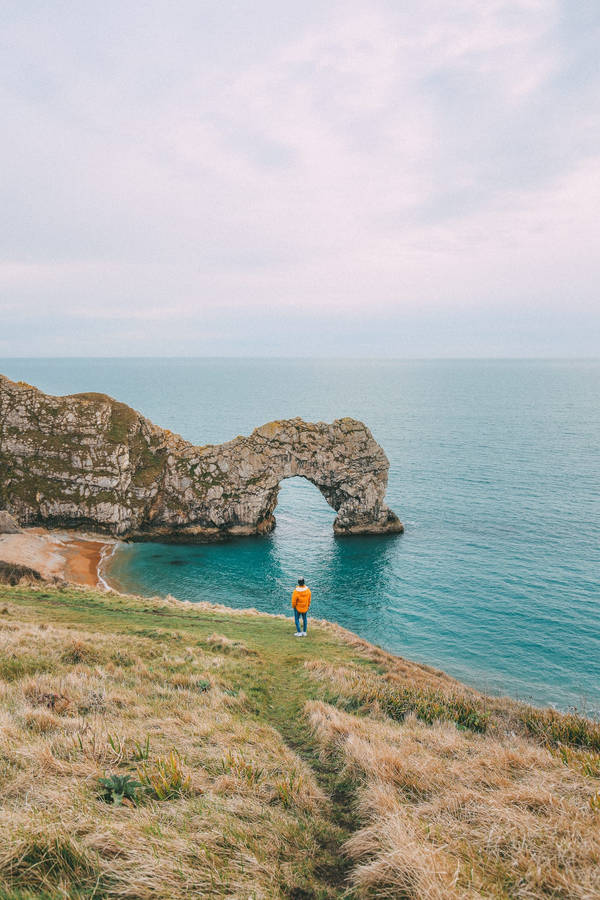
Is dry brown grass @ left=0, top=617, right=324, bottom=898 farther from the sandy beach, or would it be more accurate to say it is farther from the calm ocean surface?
the sandy beach

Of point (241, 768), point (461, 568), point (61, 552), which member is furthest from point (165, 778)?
point (61, 552)

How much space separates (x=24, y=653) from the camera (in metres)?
14.8

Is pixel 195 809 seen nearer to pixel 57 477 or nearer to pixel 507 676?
pixel 507 676

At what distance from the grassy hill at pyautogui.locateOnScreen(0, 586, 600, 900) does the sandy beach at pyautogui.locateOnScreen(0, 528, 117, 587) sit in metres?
34.4

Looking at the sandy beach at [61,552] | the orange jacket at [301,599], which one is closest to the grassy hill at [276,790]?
the orange jacket at [301,599]

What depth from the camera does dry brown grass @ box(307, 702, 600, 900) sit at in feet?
16.1

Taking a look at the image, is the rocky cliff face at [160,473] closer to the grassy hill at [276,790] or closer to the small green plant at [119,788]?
the grassy hill at [276,790]

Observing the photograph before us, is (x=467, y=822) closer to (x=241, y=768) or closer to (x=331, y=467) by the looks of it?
(x=241, y=768)

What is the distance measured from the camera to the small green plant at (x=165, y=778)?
685 centimetres

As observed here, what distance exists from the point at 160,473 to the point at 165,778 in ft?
185

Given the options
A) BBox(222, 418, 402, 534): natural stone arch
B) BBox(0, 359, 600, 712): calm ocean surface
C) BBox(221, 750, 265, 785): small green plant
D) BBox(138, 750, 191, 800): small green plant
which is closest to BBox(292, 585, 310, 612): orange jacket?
BBox(0, 359, 600, 712): calm ocean surface

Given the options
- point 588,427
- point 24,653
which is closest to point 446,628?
point 24,653

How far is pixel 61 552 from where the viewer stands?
169ft

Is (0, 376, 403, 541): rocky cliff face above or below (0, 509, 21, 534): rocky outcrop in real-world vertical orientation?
above
